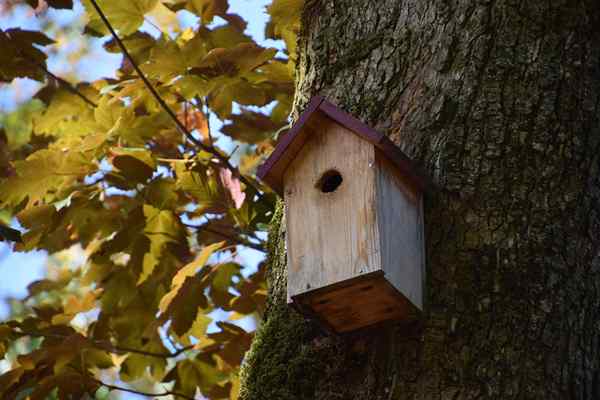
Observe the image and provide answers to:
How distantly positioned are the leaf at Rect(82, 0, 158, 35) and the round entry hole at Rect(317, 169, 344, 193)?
125cm

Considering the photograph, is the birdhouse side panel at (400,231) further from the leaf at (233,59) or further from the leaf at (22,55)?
the leaf at (22,55)

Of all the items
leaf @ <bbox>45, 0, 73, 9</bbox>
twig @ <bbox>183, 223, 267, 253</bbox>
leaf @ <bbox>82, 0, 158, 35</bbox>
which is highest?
leaf @ <bbox>82, 0, 158, 35</bbox>

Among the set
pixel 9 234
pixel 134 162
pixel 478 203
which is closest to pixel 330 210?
pixel 478 203

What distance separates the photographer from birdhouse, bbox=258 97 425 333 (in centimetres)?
197

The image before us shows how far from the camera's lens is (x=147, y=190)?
3.12 metres

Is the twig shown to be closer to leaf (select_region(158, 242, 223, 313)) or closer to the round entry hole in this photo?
leaf (select_region(158, 242, 223, 313))

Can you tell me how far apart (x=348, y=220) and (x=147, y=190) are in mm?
1273

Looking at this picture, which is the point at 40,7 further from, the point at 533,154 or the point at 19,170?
the point at 533,154

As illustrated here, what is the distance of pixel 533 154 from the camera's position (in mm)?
2146

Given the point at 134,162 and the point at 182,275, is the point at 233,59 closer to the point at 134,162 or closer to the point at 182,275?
the point at 134,162

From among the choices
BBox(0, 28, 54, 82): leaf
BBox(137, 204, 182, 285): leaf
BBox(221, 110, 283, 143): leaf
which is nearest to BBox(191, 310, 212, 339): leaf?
BBox(137, 204, 182, 285): leaf

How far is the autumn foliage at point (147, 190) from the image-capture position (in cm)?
293

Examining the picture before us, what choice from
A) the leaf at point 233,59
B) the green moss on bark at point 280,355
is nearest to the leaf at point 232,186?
the leaf at point 233,59

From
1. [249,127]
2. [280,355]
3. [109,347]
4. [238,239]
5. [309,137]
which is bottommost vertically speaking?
[280,355]
